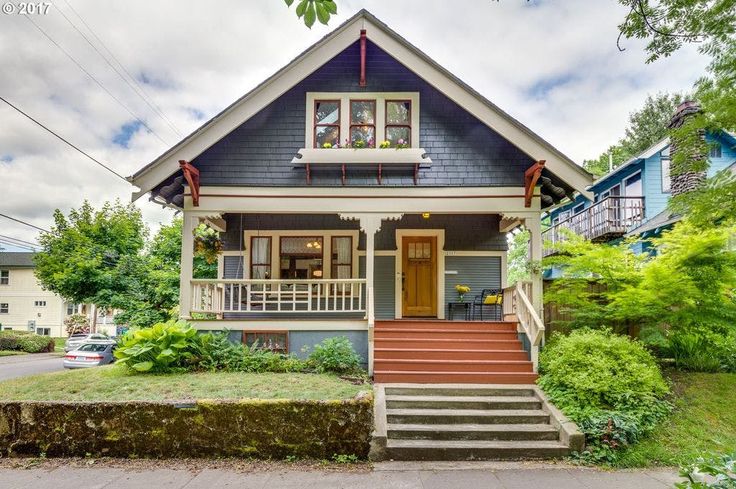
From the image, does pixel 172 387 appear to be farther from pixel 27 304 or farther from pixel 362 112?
pixel 27 304

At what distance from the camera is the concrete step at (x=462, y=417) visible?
6133mm

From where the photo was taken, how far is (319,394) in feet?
19.4

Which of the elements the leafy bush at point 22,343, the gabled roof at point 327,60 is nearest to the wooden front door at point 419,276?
the gabled roof at point 327,60

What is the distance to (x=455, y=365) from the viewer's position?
24.9 feet

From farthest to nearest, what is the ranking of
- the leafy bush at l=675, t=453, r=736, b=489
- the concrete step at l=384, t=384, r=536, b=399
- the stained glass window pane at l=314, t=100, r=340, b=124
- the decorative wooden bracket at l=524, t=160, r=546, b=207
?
1. the stained glass window pane at l=314, t=100, r=340, b=124
2. the decorative wooden bracket at l=524, t=160, r=546, b=207
3. the concrete step at l=384, t=384, r=536, b=399
4. the leafy bush at l=675, t=453, r=736, b=489

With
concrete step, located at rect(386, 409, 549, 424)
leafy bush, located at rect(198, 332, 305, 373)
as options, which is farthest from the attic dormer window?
concrete step, located at rect(386, 409, 549, 424)

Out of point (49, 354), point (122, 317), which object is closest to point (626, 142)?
point (122, 317)

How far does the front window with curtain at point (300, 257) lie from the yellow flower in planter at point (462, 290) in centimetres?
340

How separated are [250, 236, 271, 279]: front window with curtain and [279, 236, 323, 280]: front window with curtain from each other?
318mm

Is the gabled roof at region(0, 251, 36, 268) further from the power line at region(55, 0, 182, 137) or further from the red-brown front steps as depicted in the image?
the red-brown front steps

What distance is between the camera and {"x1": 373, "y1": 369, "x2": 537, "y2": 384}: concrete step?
729cm

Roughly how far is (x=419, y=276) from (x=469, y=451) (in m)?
5.89

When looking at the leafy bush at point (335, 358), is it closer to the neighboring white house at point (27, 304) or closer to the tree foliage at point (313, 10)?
the tree foliage at point (313, 10)

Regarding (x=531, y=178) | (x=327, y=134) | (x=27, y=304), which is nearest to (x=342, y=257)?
(x=327, y=134)
